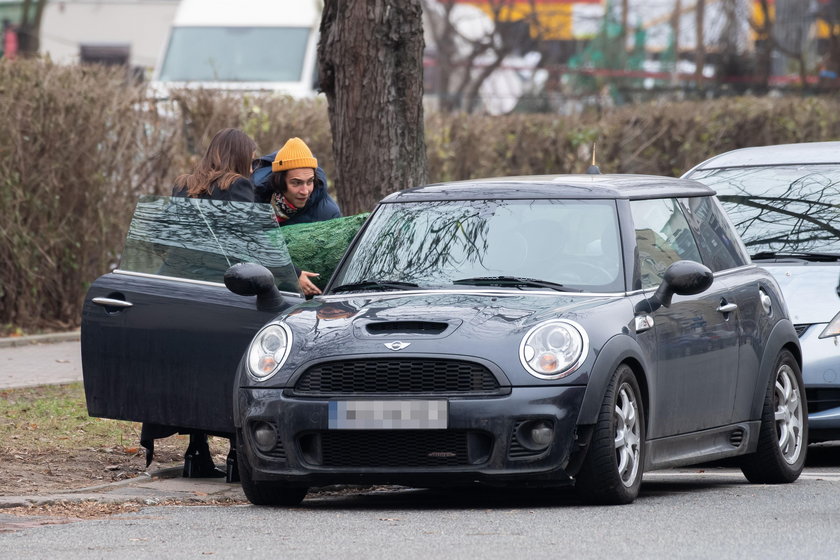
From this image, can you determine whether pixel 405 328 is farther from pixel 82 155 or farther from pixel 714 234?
pixel 82 155

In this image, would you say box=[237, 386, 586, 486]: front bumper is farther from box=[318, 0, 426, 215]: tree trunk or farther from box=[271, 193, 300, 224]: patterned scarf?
box=[318, 0, 426, 215]: tree trunk

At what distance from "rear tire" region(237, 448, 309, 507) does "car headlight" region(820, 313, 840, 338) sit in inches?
132

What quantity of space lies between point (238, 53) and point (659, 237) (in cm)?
1767

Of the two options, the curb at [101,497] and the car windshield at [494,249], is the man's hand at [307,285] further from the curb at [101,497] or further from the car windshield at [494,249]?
the curb at [101,497]

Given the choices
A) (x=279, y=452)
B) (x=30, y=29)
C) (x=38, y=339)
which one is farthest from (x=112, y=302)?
(x=30, y=29)

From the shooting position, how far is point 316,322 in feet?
26.1

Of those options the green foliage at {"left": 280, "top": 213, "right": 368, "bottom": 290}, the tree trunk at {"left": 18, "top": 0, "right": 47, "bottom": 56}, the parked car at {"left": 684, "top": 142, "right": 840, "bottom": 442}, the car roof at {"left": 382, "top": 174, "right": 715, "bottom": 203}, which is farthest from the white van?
the car roof at {"left": 382, "top": 174, "right": 715, "bottom": 203}

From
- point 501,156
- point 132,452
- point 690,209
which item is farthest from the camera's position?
point 501,156

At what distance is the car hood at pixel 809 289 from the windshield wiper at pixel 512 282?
8.00 ft

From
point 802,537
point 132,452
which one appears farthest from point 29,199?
point 802,537

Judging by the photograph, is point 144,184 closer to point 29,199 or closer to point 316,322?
point 29,199

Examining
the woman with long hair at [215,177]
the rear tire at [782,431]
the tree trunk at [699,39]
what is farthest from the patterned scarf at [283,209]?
the tree trunk at [699,39]

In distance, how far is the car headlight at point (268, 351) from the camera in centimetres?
784

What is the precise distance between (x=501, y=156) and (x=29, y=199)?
6614mm
